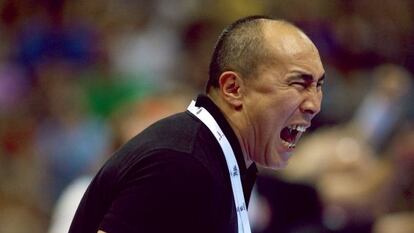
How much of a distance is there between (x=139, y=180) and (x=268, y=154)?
0.66m

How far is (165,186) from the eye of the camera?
258cm

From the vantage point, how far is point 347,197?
5129mm

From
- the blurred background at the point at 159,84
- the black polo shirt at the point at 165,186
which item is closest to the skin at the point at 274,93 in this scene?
the black polo shirt at the point at 165,186

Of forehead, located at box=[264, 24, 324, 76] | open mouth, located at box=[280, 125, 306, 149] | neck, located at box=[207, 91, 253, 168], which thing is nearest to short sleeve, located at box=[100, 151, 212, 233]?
neck, located at box=[207, 91, 253, 168]

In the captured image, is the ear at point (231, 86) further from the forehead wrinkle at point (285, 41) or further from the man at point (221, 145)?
the forehead wrinkle at point (285, 41)

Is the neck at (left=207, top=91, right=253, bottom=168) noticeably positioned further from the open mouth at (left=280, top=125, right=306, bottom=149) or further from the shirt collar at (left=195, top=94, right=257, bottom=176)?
the open mouth at (left=280, top=125, right=306, bottom=149)

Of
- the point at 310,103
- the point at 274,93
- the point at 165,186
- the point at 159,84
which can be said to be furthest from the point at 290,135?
the point at 159,84

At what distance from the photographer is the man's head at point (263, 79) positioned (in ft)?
9.72

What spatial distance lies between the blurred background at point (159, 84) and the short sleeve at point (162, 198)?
266 cm

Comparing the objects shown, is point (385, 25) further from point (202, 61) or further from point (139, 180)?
point (139, 180)

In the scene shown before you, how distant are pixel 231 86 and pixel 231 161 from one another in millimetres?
224

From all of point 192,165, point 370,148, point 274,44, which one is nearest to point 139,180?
point 192,165

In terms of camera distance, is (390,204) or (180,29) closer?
(390,204)

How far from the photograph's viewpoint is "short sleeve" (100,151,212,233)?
101 inches
